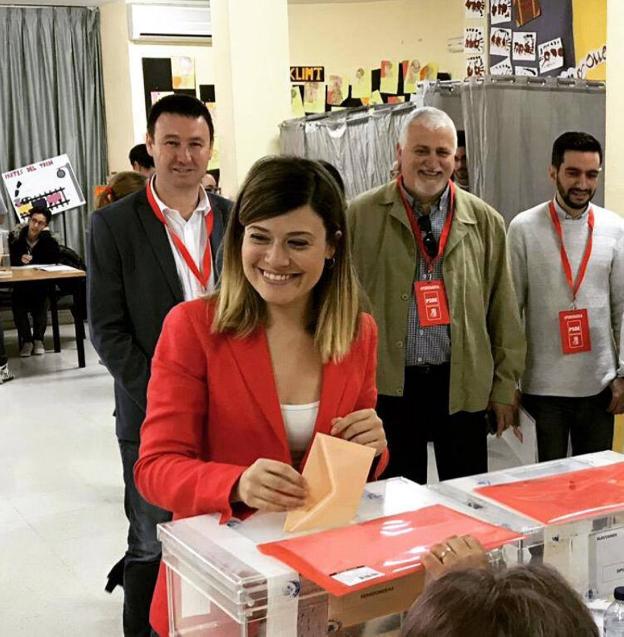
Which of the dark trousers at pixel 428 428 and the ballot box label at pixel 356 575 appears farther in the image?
the dark trousers at pixel 428 428

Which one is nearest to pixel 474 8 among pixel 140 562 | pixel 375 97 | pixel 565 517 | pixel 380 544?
pixel 375 97

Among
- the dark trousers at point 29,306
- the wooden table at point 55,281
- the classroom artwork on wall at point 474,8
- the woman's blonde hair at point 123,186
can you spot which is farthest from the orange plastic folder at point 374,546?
the dark trousers at point 29,306

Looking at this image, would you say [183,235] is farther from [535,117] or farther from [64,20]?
[64,20]

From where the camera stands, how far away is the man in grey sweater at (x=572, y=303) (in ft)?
11.0

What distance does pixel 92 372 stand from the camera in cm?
780

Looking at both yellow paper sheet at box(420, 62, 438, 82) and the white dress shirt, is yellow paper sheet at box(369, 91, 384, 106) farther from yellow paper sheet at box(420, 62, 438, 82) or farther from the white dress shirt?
the white dress shirt

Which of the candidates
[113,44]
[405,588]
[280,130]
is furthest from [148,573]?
[113,44]

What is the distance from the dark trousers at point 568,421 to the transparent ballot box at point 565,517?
1.63m

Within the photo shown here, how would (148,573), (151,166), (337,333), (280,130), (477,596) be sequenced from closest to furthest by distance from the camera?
(477,596) < (337,333) < (148,573) < (151,166) < (280,130)

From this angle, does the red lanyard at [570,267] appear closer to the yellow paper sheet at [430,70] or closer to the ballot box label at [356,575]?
the ballot box label at [356,575]

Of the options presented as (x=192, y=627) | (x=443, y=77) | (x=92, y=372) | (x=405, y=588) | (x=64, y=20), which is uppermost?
(x=64, y=20)

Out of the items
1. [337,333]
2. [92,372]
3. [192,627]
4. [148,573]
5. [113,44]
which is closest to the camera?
[192,627]

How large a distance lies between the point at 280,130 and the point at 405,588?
242 inches

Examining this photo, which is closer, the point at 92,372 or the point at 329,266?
the point at 329,266
